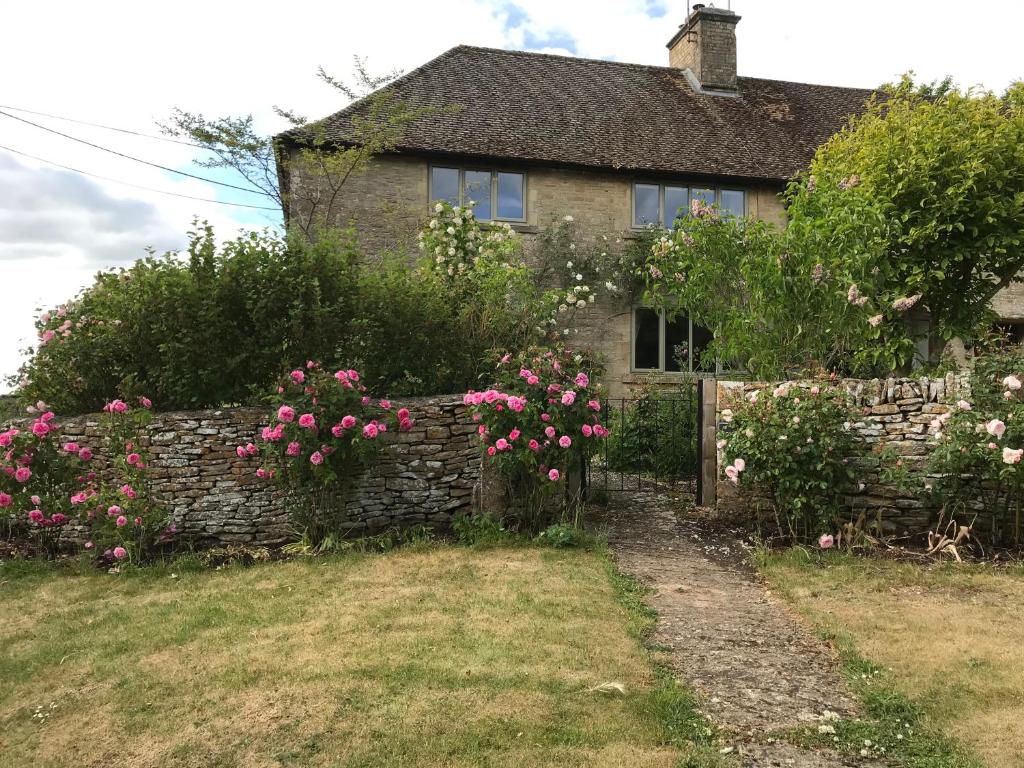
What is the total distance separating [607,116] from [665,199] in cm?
257

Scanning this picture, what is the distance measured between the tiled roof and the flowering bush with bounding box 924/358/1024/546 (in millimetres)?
9539

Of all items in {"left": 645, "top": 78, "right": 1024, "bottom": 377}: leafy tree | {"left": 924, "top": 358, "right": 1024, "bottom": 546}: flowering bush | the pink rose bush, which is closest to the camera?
{"left": 924, "top": 358, "right": 1024, "bottom": 546}: flowering bush

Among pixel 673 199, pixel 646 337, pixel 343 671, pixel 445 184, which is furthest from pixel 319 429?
pixel 673 199

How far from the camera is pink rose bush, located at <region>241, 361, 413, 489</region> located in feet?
23.2

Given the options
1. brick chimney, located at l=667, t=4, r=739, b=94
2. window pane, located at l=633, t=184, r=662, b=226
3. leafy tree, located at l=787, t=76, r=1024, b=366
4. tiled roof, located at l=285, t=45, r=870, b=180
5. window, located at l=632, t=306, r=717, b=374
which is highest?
brick chimney, located at l=667, t=4, r=739, b=94

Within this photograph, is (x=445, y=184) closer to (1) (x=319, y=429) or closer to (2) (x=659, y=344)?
(2) (x=659, y=344)

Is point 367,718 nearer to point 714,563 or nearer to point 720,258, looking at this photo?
point 714,563

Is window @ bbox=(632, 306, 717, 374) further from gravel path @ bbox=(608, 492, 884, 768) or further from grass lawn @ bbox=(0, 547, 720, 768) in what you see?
grass lawn @ bbox=(0, 547, 720, 768)

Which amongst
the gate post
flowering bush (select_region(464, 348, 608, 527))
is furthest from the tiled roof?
flowering bush (select_region(464, 348, 608, 527))

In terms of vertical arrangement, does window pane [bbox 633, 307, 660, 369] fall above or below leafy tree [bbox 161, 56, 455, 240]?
below

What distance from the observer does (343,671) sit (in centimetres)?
441

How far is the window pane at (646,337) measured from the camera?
53.0 feet

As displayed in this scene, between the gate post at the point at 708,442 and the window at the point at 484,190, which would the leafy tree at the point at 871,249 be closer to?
the gate post at the point at 708,442

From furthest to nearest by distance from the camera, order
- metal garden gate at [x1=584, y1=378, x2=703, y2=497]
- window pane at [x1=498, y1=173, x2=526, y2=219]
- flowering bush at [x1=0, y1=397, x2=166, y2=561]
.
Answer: window pane at [x1=498, y1=173, x2=526, y2=219], metal garden gate at [x1=584, y1=378, x2=703, y2=497], flowering bush at [x1=0, y1=397, x2=166, y2=561]
